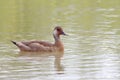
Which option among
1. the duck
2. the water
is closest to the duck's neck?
the duck

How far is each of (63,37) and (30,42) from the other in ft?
7.57

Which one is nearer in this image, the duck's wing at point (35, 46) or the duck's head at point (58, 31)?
the duck's wing at point (35, 46)

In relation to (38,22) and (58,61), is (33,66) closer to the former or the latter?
(58,61)

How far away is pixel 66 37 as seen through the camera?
2131cm

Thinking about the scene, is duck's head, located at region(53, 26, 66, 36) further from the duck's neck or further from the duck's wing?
the duck's wing

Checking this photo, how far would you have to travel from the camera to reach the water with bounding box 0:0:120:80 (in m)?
15.4

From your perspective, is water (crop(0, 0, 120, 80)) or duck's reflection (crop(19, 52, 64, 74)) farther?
duck's reflection (crop(19, 52, 64, 74))

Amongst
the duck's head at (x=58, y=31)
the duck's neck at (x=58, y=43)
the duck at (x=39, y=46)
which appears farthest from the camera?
the duck's head at (x=58, y=31)

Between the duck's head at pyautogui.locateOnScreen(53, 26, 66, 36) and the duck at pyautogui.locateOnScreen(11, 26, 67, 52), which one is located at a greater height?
the duck's head at pyautogui.locateOnScreen(53, 26, 66, 36)

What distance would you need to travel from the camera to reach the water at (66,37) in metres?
15.4

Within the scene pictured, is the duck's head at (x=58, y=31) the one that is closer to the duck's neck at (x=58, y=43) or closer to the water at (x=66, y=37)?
the duck's neck at (x=58, y=43)

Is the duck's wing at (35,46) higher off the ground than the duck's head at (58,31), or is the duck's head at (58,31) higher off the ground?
the duck's head at (58,31)

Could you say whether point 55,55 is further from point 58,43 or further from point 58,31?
point 58,31

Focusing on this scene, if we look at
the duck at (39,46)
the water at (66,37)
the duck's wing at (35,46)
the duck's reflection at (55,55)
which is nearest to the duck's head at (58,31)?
the water at (66,37)
